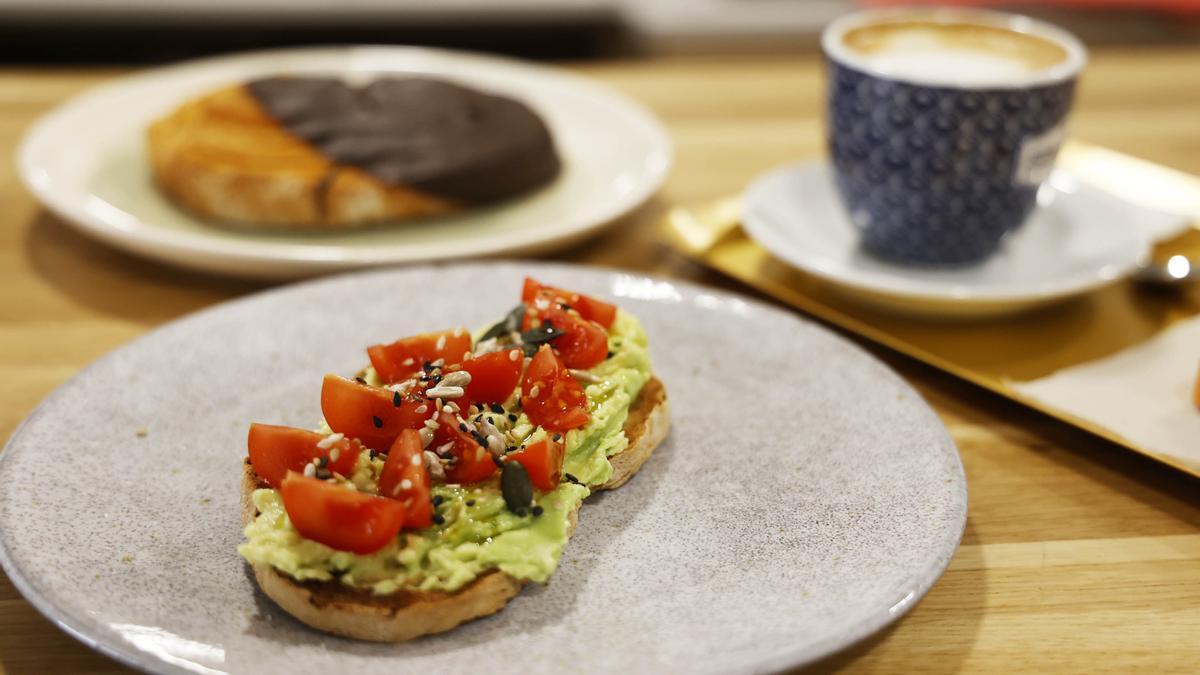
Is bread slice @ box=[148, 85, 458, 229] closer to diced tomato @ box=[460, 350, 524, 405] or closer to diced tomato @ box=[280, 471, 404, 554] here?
diced tomato @ box=[460, 350, 524, 405]

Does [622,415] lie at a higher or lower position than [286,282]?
higher

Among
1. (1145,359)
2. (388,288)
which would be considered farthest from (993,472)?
(388,288)

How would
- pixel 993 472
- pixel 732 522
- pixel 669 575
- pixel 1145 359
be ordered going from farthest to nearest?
pixel 1145 359
pixel 993 472
pixel 732 522
pixel 669 575

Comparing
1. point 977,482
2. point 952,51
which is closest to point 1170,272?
point 952,51

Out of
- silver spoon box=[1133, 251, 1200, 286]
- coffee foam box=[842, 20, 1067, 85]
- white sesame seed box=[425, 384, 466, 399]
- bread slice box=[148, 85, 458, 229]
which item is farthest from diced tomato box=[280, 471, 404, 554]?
silver spoon box=[1133, 251, 1200, 286]

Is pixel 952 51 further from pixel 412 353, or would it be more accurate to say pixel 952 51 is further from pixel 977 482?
pixel 412 353

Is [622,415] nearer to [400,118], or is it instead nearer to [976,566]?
[976,566]
